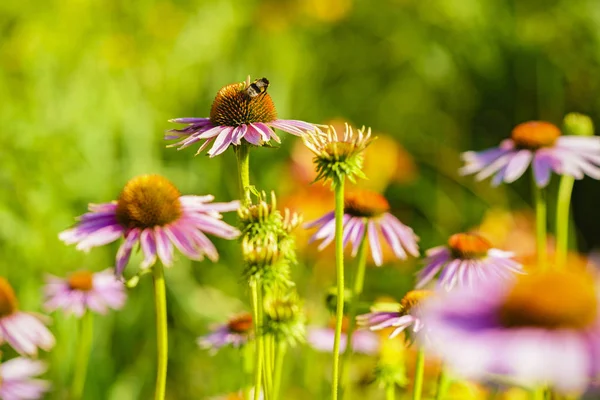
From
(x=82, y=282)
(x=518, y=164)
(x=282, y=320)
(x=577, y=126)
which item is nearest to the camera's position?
(x=282, y=320)

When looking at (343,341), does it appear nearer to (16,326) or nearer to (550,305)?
(16,326)

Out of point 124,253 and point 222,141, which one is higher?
point 222,141

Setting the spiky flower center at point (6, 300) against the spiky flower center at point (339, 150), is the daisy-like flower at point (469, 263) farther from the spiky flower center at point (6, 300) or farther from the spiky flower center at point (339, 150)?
the spiky flower center at point (6, 300)

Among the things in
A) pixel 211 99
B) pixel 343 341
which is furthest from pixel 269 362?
pixel 211 99

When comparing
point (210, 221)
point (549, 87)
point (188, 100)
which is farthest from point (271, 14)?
point (210, 221)

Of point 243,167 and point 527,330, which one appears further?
point 243,167

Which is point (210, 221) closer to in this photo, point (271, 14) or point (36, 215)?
point (36, 215)

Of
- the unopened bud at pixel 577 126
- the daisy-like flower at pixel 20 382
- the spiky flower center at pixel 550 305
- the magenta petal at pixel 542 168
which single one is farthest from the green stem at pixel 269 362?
the unopened bud at pixel 577 126
